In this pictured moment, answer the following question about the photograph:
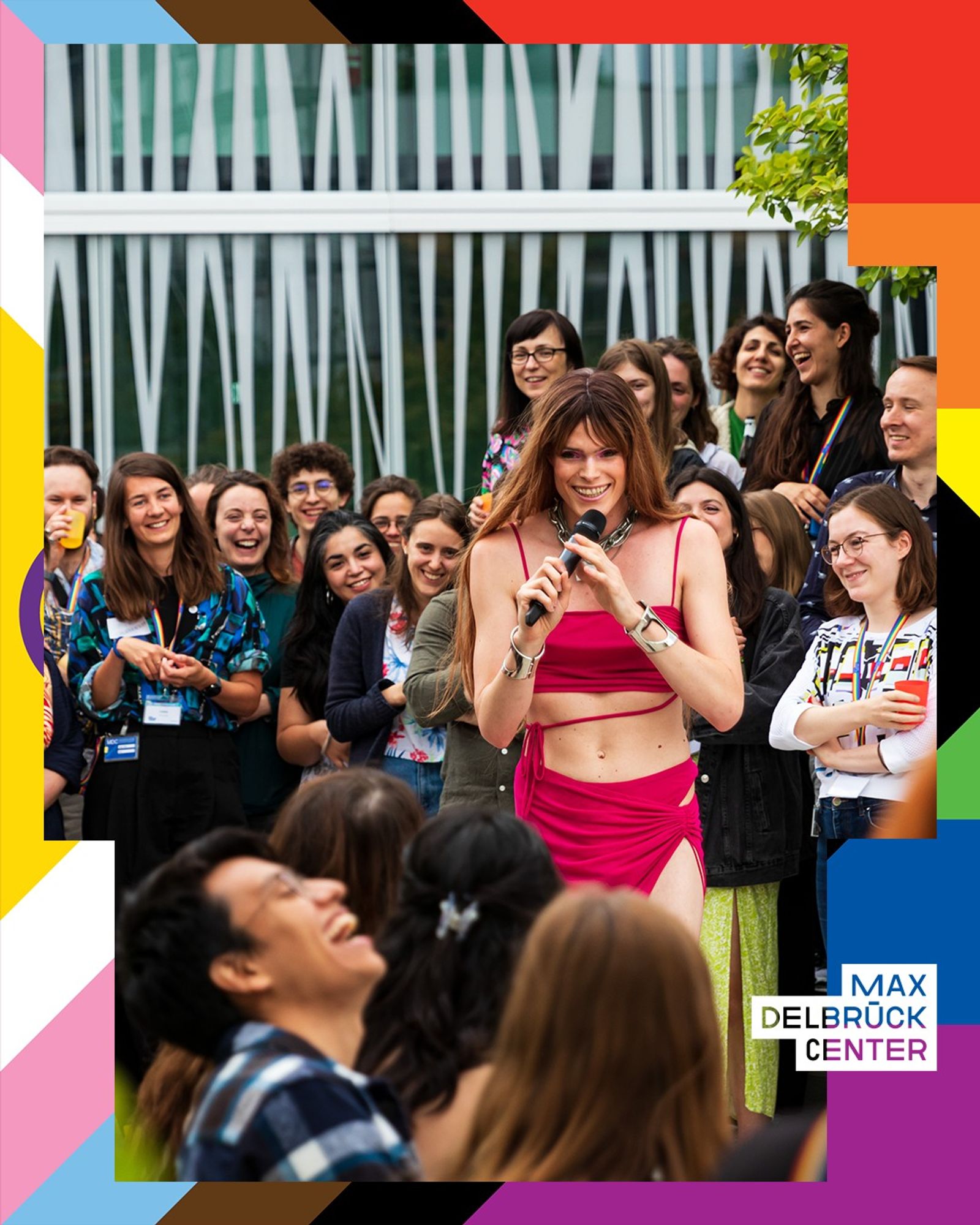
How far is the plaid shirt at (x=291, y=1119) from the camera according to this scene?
7.87ft

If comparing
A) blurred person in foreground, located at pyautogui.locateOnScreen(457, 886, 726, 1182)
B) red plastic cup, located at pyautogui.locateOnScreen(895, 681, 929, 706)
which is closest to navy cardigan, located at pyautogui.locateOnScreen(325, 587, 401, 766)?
red plastic cup, located at pyautogui.locateOnScreen(895, 681, 929, 706)

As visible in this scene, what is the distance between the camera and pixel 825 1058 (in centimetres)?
326

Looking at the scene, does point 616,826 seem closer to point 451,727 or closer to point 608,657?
point 608,657

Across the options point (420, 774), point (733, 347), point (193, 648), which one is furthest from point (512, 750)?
point (733, 347)

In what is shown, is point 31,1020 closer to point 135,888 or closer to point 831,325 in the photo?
point 135,888

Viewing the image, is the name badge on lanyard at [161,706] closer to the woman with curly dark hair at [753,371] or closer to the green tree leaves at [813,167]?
the green tree leaves at [813,167]

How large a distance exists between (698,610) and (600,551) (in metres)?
0.32

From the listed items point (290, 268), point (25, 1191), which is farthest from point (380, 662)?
point (290, 268)

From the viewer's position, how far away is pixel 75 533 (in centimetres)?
552

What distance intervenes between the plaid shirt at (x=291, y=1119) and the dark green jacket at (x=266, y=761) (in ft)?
7.71

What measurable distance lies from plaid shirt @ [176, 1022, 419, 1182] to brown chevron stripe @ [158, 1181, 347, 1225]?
0.51 feet

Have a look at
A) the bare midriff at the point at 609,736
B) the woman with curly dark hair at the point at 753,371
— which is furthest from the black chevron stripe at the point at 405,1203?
the woman with curly dark hair at the point at 753,371

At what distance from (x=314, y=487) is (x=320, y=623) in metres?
1.02

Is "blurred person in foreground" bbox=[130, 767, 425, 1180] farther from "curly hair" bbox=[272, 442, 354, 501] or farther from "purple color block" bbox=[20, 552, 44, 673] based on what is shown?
"curly hair" bbox=[272, 442, 354, 501]
